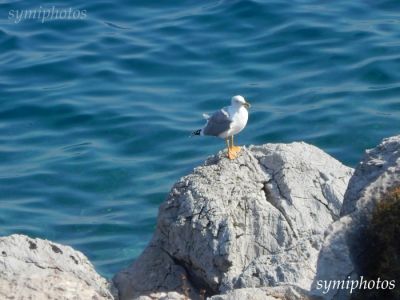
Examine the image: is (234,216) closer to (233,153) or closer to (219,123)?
(233,153)

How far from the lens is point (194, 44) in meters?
16.6

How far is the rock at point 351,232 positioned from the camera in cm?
563

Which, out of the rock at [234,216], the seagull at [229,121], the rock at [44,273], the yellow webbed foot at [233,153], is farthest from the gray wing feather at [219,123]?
the rock at [44,273]

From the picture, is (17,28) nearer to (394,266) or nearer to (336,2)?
(336,2)

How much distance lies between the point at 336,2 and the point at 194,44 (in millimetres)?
2838

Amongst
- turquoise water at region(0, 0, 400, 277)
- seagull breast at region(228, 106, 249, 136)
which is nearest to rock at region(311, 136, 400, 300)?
seagull breast at region(228, 106, 249, 136)

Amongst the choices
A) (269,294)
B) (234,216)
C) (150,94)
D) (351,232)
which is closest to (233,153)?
(234,216)

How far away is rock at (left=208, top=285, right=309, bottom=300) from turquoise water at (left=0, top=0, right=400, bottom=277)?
Answer: 17.4 feet

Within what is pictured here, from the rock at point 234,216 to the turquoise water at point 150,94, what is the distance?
3.01 meters

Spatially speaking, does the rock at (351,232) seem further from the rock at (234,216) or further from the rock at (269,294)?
the rock at (234,216)

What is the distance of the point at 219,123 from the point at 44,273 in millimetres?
3227

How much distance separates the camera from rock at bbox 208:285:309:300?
5.66 metres

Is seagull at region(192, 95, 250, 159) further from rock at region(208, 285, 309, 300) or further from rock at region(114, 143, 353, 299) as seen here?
rock at region(208, 285, 309, 300)

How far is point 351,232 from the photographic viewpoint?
5.82 meters
